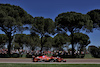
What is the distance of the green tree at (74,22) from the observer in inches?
1391

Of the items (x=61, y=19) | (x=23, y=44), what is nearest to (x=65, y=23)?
(x=61, y=19)

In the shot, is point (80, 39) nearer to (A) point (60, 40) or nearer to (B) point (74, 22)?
(A) point (60, 40)

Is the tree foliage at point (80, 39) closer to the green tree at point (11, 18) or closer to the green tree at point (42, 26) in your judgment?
the green tree at point (42, 26)

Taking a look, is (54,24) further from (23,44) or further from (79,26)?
(23,44)

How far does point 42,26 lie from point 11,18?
9.03 meters

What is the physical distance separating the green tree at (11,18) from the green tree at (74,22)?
883 cm

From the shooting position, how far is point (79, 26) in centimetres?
3603

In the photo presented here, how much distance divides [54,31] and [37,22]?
5373 millimetres

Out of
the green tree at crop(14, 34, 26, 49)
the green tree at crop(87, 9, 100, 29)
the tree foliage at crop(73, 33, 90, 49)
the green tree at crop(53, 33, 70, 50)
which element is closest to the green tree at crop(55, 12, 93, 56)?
the green tree at crop(87, 9, 100, 29)

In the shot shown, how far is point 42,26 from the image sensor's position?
38812 mm

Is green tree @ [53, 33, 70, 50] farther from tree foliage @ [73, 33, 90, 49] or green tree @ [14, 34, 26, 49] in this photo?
green tree @ [14, 34, 26, 49]

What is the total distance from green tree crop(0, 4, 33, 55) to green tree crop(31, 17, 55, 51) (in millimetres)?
2503

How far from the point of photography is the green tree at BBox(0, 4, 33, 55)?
33.4 metres

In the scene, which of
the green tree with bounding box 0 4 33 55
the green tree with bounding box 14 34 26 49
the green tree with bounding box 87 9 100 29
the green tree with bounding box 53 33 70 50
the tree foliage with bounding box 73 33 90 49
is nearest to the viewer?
the green tree with bounding box 0 4 33 55
